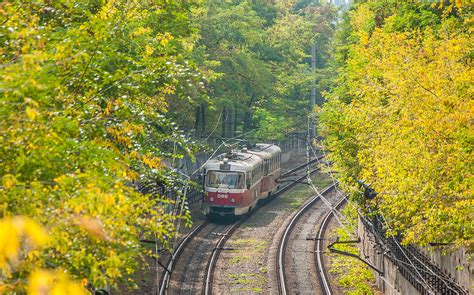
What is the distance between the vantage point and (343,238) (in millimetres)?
30766

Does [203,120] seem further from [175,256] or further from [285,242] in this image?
[175,256]

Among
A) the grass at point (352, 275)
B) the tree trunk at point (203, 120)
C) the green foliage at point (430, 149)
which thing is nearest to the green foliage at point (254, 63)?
the tree trunk at point (203, 120)

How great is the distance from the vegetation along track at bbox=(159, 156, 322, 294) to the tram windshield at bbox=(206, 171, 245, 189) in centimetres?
189

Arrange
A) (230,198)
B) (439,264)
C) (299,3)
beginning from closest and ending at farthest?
(439,264) → (230,198) → (299,3)

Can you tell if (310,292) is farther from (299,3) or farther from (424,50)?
(299,3)

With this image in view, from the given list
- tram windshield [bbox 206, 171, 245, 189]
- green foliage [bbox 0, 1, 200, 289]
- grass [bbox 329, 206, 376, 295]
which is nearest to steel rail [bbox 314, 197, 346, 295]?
grass [bbox 329, 206, 376, 295]

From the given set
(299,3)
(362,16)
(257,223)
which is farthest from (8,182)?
(299,3)

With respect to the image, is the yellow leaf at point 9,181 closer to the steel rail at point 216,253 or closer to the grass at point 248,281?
the steel rail at point 216,253

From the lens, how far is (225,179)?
33.2 m

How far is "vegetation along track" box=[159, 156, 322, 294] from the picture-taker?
22.0 metres

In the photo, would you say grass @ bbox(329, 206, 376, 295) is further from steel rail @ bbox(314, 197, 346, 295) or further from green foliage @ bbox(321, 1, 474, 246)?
green foliage @ bbox(321, 1, 474, 246)

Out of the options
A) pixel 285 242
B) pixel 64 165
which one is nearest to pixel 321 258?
pixel 285 242

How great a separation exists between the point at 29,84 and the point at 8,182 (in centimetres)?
105

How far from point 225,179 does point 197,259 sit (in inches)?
298
